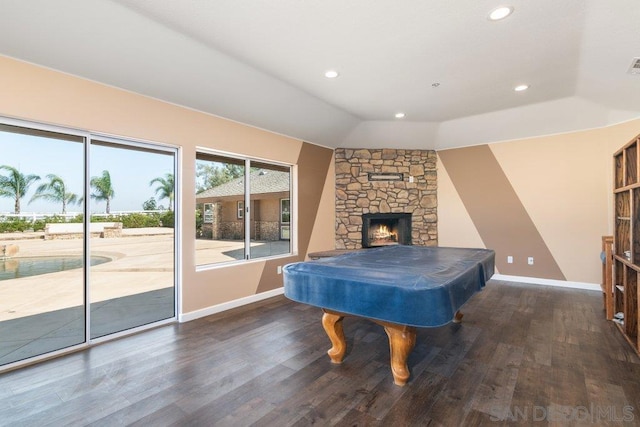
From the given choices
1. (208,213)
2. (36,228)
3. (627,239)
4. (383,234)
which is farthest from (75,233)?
(627,239)

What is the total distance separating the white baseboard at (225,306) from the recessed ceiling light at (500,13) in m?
4.14

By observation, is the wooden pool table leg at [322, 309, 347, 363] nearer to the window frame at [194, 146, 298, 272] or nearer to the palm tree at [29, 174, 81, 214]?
the window frame at [194, 146, 298, 272]

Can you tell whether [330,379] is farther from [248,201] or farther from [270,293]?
[248,201]

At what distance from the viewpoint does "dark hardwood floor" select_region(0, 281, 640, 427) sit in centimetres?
188

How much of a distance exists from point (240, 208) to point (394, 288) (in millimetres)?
3120

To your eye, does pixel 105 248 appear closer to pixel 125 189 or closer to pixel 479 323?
pixel 125 189

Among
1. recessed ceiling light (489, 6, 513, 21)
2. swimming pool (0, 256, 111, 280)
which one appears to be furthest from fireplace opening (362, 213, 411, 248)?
swimming pool (0, 256, 111, 280)

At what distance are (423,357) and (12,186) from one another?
12.8ft

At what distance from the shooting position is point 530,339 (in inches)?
117

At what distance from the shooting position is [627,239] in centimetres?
312

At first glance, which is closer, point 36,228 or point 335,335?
point 335,335

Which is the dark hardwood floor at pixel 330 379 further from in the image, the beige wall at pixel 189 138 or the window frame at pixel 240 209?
the window frame at pixel 240 209

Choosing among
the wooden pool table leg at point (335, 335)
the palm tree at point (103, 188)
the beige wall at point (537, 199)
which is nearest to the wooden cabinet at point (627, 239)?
the beige wall at point (537, 199)

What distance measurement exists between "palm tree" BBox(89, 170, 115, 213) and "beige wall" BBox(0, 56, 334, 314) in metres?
0.48
